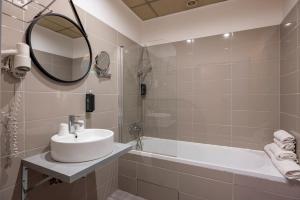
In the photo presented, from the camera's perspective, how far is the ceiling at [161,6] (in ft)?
7.25

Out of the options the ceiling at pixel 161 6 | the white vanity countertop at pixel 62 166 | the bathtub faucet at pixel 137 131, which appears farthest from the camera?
the bathtub faucet at pixel 137 131

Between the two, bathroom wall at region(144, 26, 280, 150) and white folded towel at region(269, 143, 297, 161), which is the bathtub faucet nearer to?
bathroom wall at region(144, 26, 280, 150)

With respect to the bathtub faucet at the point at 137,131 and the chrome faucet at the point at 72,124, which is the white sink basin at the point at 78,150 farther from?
the bathtub faucet at the point at 137,131

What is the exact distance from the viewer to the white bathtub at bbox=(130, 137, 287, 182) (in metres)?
1.70

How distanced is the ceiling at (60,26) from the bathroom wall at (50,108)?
77mm

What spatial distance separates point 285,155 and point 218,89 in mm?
1066

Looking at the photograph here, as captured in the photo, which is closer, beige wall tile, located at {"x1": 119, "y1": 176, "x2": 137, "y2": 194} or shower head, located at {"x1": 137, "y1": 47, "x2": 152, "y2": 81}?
beige wall tile, located at {"x1": 119, "y1": 176, "x2": 137, "y2": 194}

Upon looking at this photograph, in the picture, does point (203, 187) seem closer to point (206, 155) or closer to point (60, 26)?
point (206, 155)

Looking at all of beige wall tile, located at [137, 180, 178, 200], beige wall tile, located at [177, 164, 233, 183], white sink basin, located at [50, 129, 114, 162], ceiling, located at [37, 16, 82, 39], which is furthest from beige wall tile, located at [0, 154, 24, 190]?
beige wall tile, located at [177, 164, 233, 183]

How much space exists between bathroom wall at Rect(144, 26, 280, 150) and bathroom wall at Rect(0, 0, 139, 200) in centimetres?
74

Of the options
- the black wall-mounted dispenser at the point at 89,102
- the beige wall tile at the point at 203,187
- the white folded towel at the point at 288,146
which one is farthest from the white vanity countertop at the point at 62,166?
the white folded towel at the point at 288,146

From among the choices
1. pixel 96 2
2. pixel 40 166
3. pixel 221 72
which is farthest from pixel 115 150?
Answer: pixel 221 72

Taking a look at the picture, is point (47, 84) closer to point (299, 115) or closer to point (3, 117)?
point (3, 117)

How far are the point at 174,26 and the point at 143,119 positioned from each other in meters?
1.55
